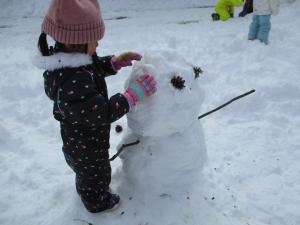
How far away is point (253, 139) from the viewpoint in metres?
3.35

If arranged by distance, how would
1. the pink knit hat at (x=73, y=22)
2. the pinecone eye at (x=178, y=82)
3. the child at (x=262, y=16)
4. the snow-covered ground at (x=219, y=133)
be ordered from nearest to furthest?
the pink knit hat at (x=73, y=22) < the pinecone eye at (x=178, y=82) < the snow-covered ground at (x=219, y=133) < the child at (x=262, y=16)

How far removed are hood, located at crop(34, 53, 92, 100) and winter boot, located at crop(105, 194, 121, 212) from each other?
2.92 feet

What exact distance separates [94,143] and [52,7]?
0.82 m

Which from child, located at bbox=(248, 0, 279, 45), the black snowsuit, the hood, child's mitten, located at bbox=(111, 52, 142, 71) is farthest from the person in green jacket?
the hood

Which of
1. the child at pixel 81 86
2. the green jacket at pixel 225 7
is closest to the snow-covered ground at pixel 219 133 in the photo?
the child at pixel 81 86

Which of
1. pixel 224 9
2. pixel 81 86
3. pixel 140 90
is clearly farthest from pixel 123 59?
pixel 224 9

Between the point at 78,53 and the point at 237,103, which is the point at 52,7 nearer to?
the point at 78,53

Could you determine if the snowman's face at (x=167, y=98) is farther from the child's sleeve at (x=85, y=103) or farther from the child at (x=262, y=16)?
the child at (x=262, y=16)

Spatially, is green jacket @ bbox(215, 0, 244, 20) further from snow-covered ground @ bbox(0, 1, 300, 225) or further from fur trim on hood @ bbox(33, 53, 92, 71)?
fur trim on hood @ bbox(33, 53, 92, 71)

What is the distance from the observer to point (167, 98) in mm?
2014

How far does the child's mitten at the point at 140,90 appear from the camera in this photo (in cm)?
192

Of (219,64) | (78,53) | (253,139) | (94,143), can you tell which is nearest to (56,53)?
(78,53)

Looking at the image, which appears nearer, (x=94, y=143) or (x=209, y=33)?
(x=94, y=143)

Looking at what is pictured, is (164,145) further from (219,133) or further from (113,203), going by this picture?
(219,133)
